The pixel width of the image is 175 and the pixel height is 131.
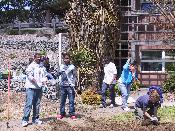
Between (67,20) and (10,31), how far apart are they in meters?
12.7

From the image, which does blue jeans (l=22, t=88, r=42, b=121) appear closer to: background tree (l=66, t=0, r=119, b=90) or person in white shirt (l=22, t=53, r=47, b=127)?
person in white shirt (l=22, t=53, r=47, b=127)

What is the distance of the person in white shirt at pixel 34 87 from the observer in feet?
36.4

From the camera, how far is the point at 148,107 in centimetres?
1125

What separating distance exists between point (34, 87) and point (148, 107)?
2.74 metres

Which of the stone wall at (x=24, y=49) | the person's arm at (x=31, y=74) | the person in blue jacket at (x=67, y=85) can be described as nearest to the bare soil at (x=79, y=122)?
the person in blue jacket at (x=67, y=85)

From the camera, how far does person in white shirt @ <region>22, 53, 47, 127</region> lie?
11.1m

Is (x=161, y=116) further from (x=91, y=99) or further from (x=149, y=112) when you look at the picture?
(x=91, y=99)

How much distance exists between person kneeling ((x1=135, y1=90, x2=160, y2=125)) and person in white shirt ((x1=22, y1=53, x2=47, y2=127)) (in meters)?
2.40

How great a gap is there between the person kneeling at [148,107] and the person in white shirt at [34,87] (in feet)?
7.86

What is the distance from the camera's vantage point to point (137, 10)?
21.8m

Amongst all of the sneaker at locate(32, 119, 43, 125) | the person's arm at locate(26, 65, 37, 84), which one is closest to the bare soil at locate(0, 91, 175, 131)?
the sneaker at locate(32, 119, 43, 125)

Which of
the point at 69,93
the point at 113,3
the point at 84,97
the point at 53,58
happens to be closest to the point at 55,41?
the point at 53,58

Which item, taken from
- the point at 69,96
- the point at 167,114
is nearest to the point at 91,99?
the point at 69,96

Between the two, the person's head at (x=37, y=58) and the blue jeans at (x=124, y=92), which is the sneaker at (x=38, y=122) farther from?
the blue jeans at (x=124, y=92)
